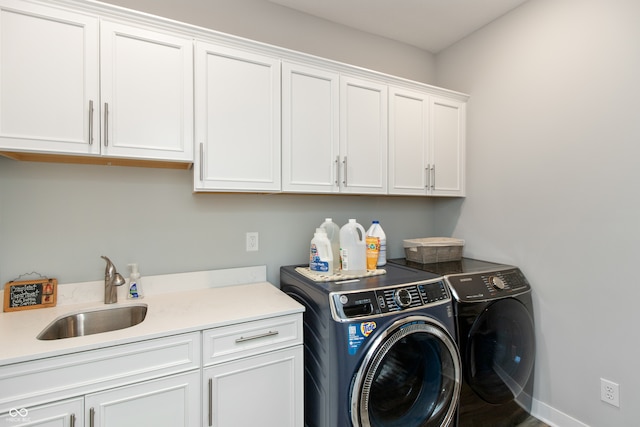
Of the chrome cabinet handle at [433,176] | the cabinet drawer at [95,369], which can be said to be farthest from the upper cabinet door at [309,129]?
the cabinet drawer at [95,369]

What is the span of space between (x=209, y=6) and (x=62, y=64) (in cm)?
93

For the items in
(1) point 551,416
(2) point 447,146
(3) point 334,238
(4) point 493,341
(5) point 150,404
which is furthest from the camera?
(2) point 447,146

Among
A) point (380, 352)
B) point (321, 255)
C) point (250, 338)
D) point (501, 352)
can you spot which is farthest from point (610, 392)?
point (250, 338)

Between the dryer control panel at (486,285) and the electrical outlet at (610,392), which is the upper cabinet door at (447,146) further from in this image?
the electrical outlet at (610,392)

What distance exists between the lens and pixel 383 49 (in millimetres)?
2510

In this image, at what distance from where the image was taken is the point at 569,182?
6.04 ft

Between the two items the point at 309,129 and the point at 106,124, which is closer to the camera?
the point at 106,124

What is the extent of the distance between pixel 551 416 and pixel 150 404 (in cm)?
227

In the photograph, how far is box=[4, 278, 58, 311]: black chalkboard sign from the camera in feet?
4.69

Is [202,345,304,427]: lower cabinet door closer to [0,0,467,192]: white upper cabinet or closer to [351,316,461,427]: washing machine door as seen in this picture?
[351,316,461,427]: washing machine door

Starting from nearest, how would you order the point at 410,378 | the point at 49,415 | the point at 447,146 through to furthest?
the point at 49,415, the point at 410,378, the point at 447,146

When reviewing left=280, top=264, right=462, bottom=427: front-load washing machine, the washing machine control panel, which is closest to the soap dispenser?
left=280, top=264, right=462, bottom=427: front-load washing machine

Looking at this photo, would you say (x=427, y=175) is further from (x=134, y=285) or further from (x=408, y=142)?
(x=134, y=285)

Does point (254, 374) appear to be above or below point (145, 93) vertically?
below
